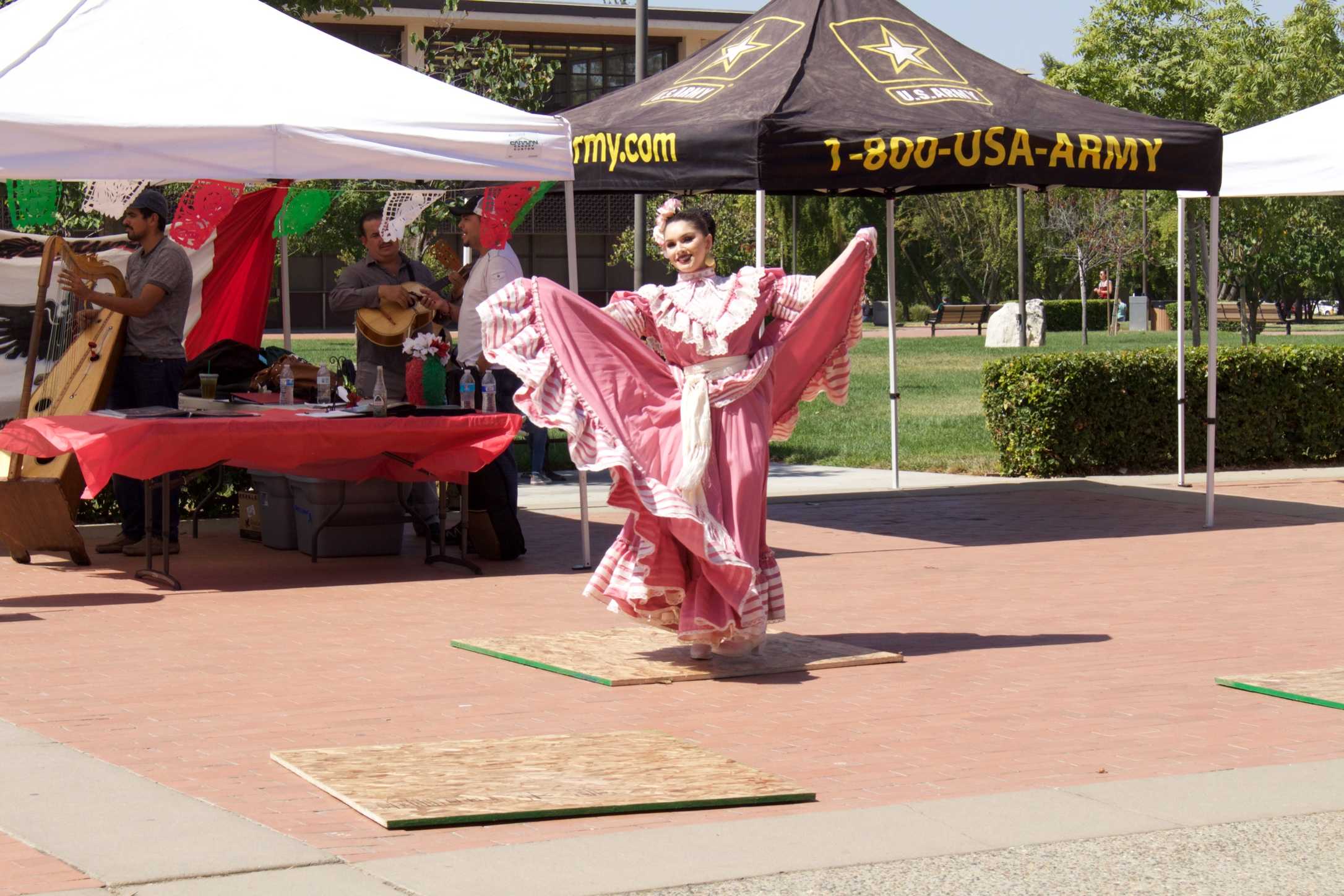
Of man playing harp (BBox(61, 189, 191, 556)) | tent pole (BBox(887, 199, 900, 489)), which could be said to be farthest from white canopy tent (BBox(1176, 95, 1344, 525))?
man playing harp (BBox(61, 189, 191, 556))

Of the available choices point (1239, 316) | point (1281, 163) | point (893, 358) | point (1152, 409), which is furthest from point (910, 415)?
point (1239, 316)

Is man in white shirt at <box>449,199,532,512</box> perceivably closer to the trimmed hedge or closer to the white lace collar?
the white lace collar

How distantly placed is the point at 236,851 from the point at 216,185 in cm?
927

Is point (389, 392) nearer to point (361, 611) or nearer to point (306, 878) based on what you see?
point (361, 611)

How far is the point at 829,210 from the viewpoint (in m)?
53.8

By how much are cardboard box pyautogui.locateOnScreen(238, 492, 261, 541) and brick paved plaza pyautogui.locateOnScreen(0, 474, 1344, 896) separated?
0.55ft

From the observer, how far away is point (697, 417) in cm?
771

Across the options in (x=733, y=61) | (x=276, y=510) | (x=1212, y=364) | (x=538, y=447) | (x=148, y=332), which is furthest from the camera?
(x=538, y=447)

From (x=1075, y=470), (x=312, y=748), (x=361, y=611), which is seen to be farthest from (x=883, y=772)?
(x=1075, y=470)

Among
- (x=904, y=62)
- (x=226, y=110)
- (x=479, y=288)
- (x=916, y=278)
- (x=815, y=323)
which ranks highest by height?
(x=904, y=62)

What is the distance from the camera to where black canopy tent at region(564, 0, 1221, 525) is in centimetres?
1124

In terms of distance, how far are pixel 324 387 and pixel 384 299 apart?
0.66m

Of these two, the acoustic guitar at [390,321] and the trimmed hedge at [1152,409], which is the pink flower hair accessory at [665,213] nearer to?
the acoustic guitar at [390,321]

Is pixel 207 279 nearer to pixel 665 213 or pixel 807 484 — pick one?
pixel 807 484
